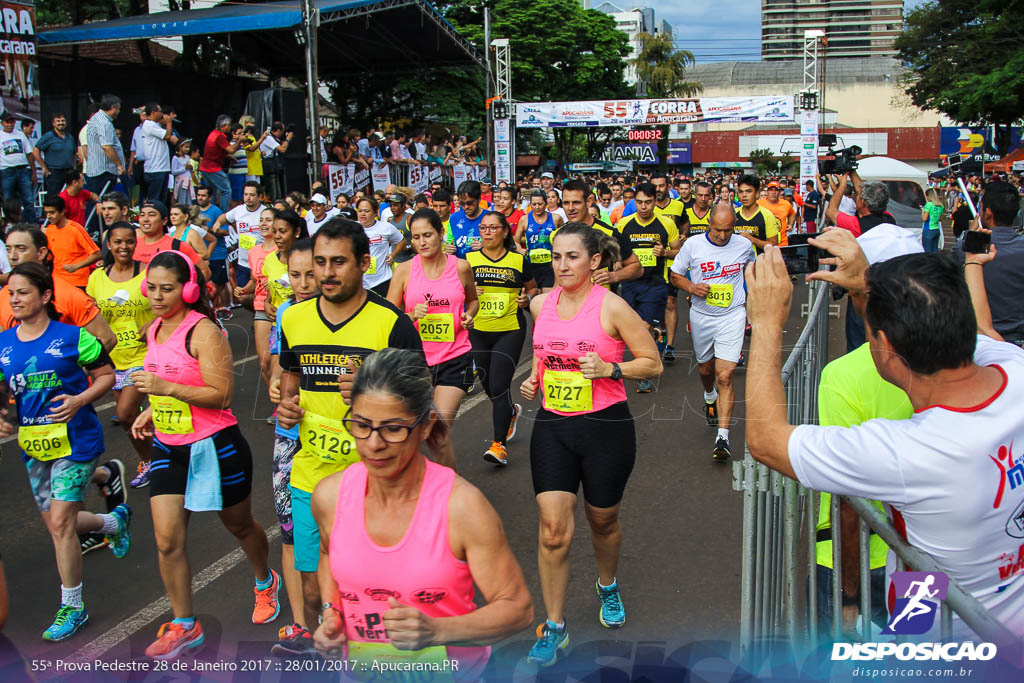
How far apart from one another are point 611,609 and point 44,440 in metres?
2.78

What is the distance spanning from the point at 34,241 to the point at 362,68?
23.1m

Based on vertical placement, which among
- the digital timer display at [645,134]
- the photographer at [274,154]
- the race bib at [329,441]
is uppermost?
the digital timer display at [645,134]

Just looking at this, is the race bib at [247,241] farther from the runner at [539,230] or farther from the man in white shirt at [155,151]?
the man in white shirt at [155,151]

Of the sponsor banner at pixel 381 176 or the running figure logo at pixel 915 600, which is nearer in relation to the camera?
the running figure logo at pixel 915 600

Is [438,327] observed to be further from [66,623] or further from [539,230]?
[539,230]

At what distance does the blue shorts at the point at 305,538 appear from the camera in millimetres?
3504

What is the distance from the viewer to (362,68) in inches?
1073

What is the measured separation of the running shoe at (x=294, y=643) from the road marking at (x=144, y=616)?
2.44 ft

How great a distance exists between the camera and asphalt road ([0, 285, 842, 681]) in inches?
146

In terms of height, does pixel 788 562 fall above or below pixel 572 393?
below

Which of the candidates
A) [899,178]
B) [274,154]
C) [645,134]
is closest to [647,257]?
[274,154]

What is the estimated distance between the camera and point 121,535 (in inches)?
185

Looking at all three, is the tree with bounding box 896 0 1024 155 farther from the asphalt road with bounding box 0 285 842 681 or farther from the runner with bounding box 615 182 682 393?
the asphalt road with bounding box 0 285 842 681

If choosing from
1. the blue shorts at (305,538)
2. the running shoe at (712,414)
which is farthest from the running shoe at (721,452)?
the blue shorts at (305,538)
